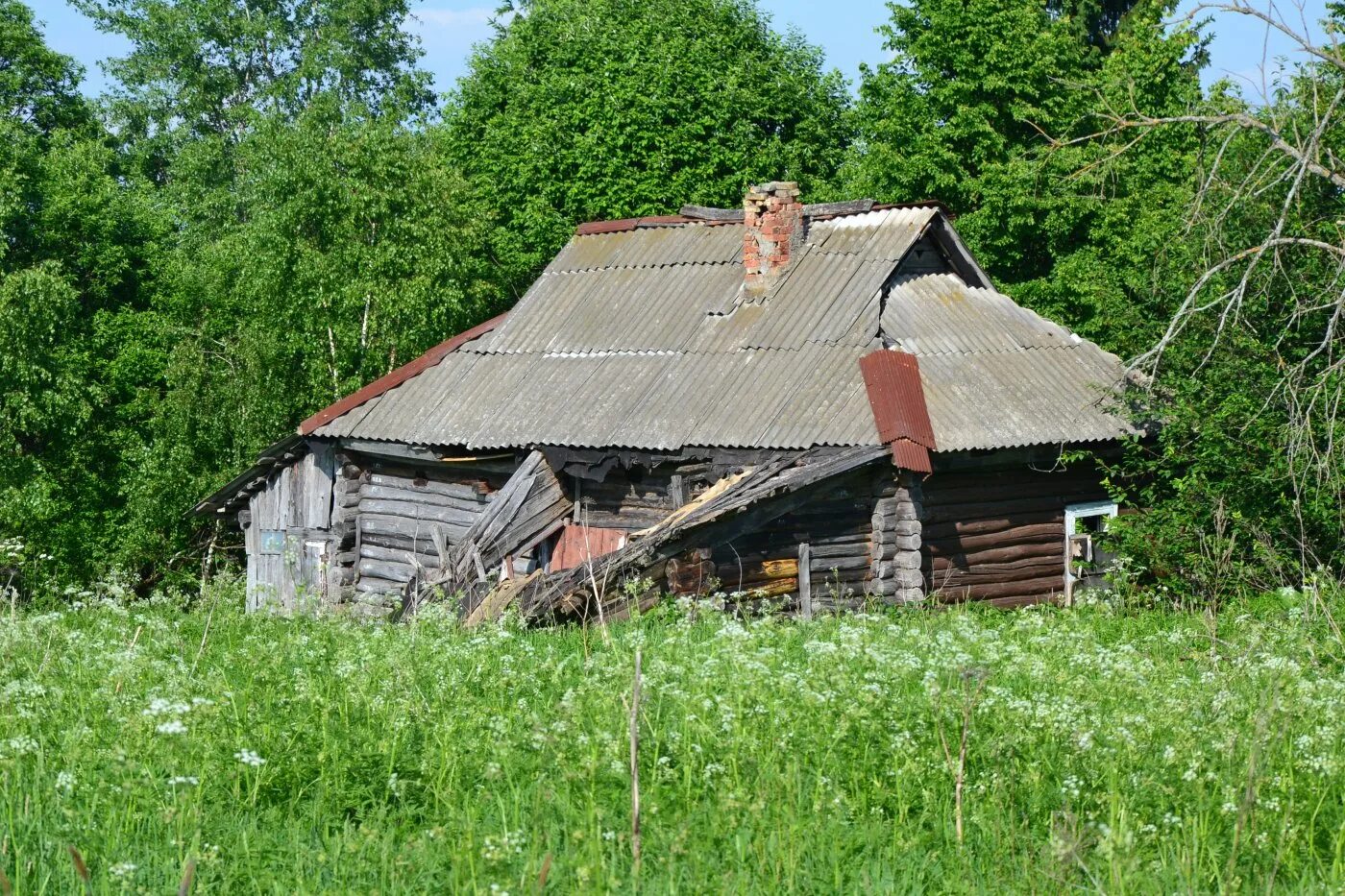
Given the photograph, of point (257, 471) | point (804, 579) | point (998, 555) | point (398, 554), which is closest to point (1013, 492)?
point (998, 555)

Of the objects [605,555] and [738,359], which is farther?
[738,359]

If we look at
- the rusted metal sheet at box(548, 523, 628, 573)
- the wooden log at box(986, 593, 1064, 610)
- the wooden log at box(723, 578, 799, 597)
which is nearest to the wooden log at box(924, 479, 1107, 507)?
the wooden log at box(986, 593, 1064, 610)

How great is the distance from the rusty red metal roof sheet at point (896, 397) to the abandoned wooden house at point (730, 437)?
1.3 inches

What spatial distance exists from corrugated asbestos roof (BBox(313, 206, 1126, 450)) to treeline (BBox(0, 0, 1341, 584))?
245 cm

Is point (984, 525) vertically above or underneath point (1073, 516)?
underneath

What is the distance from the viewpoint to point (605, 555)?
11.9m

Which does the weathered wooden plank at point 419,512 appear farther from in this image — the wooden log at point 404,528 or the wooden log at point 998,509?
the wooden log at point 998,509

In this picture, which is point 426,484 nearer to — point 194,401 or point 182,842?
point 194,401

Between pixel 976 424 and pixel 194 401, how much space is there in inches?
614

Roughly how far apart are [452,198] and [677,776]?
2153 cm

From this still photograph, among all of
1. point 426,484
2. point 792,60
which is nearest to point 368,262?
point 426,484

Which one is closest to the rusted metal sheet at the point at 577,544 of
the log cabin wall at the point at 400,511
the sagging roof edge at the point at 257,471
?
the log cabin wall at the point at 400,511

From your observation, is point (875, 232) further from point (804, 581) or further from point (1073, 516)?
point (804, 581)

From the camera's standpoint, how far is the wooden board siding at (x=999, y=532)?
1447 centimetres
